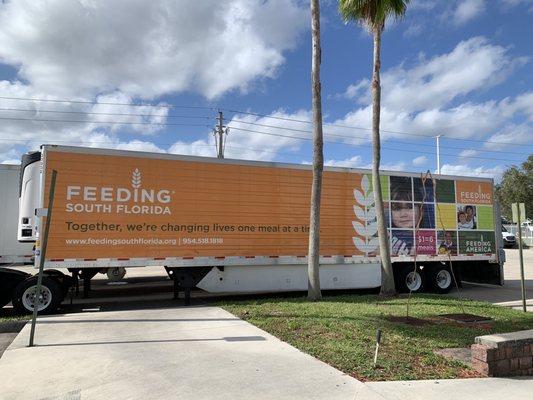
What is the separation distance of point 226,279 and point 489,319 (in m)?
5.88

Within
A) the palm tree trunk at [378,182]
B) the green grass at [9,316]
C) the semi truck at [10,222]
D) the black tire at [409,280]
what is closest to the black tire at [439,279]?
the black tire at [409,280]

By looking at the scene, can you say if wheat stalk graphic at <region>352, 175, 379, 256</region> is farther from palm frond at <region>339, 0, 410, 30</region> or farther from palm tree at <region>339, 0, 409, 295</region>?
palm frond at <region>339, 0, 410, 30</region>

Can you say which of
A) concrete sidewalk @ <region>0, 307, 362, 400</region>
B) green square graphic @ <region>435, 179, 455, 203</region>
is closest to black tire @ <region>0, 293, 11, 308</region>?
concrete sidewalk @ <region>0, 307, 362, 400</region>

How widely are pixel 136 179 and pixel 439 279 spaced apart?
963 cm

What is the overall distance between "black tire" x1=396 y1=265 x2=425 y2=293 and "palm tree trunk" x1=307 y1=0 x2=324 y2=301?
3.81 metres

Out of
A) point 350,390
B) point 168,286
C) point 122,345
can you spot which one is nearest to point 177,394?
point 350,390

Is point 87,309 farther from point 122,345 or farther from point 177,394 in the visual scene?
point 177,394

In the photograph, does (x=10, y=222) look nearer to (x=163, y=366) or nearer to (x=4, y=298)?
(x=4, y=298)

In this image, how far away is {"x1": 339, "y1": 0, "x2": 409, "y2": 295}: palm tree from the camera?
12289 mm

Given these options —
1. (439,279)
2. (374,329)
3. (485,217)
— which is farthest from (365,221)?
(374,329)

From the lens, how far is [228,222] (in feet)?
37.7

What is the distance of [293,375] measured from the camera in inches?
217

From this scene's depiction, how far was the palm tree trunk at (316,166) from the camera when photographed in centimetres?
1110

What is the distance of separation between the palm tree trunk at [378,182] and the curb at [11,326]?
852 cm
